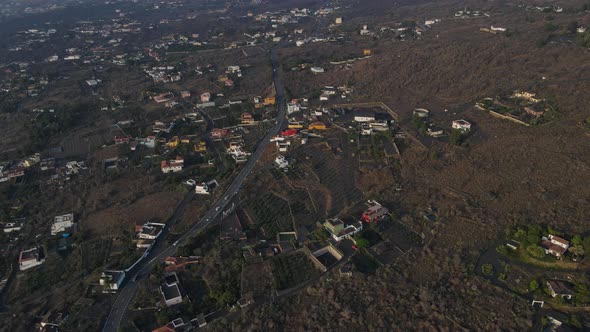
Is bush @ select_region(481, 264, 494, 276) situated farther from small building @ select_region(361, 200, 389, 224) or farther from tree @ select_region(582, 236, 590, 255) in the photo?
small building @ select_region(361, 200, 389, 224)

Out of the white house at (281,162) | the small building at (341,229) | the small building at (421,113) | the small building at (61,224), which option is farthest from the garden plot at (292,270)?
the small building at (421,113)

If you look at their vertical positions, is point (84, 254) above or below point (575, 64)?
below

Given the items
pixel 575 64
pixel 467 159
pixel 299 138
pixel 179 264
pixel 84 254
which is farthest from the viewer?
pixel 575 64

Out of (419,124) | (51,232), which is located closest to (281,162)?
(419,124)

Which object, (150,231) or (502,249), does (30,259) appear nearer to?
(150,231)

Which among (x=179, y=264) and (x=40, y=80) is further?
(x=40, y=80)

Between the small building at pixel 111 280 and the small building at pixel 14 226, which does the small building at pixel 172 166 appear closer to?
the small building at pixel 14 226

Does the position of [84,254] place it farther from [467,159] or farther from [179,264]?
[467,159]

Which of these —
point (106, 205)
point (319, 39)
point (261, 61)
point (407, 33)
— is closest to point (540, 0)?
point (407, 33)
